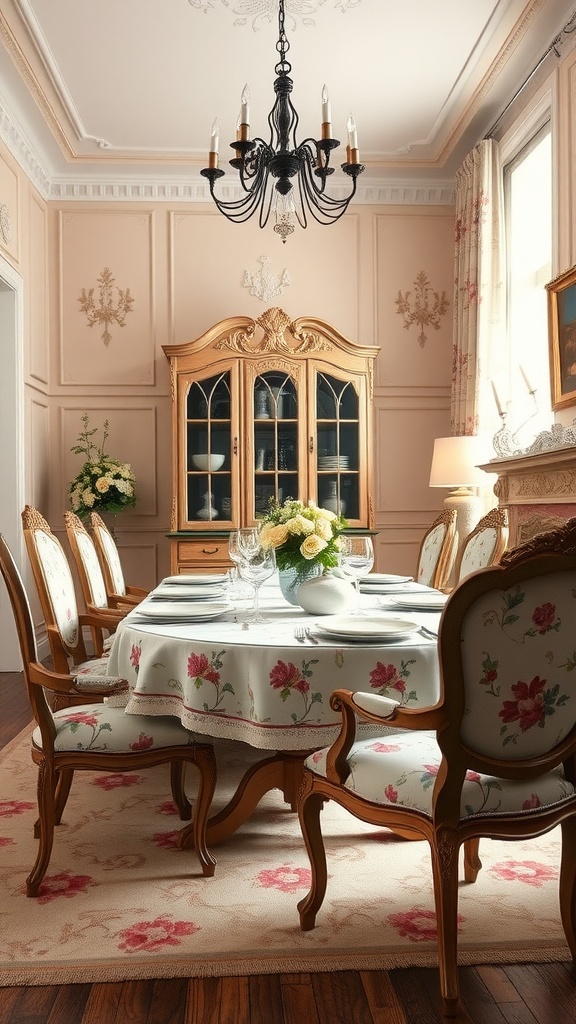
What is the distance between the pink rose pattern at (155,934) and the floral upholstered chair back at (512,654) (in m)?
0.83

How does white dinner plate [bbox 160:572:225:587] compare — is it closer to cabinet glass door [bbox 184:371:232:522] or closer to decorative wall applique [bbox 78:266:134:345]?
cabinet glass door [bbox 184:371:232:522]

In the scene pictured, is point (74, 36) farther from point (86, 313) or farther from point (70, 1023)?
point (70, 1023)

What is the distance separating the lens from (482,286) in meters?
5.16

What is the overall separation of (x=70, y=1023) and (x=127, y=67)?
4.42 meters

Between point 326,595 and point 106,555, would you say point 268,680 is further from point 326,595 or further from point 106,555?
point 106,555

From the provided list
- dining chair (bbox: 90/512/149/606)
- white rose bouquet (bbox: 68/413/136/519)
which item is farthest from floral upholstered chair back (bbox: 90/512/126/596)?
white rose bouquet (bbox: 68/413/136/519)

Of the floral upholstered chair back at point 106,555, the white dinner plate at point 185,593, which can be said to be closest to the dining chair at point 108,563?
the floral upholstered chair back at point 106,555

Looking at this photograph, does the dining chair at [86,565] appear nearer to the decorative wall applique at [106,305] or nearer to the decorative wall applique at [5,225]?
the decorative wall applique at [5,225]

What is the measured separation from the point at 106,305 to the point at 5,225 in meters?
1.14

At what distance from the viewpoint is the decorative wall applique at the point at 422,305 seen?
6090 millimetres

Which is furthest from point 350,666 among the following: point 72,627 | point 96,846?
point 72,627

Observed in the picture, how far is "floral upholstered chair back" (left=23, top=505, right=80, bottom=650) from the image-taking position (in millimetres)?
2743

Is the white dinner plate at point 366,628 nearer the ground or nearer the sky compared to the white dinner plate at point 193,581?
nearer the ground

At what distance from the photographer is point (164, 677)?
2164 mm
